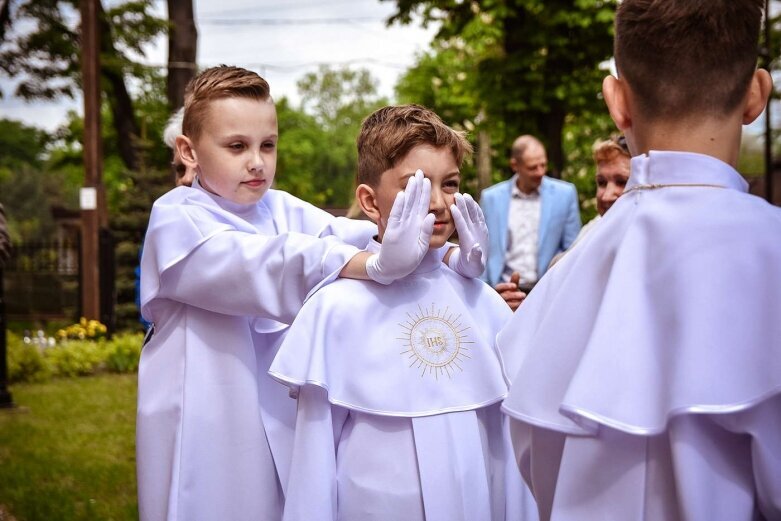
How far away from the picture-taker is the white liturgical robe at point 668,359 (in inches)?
63.9

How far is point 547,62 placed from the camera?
20.6 metres

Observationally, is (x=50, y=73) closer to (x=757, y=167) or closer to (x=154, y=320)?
(x=757, y=167)

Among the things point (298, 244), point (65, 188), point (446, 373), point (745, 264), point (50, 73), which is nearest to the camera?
point (745, 264)

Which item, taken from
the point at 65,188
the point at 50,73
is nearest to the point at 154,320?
the point at 50,73

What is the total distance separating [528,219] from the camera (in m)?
8.89

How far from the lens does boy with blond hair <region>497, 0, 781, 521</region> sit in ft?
5.34

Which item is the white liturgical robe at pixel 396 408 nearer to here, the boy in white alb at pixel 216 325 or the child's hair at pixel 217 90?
the boy in white alb at pixel 216 325

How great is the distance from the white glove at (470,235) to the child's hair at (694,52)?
0.91 m

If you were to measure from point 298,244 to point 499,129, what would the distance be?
19.2m

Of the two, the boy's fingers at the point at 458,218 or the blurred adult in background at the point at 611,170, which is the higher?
the blurred adult in background at the point at 611,170

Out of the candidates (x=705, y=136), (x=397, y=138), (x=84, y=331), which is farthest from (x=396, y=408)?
(x=84, y=331)

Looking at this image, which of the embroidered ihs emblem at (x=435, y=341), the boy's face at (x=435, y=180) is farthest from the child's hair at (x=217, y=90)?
the embroidered ihs emblem at (x=435, y=341)

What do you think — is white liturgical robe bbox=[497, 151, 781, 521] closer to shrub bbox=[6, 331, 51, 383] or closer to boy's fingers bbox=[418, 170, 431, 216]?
boy's fingers bbox=[418, 170, 431, 216]

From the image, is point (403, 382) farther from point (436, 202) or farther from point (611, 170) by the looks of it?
point (611, 170)
